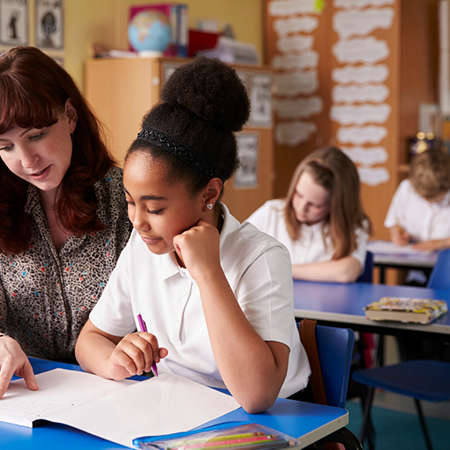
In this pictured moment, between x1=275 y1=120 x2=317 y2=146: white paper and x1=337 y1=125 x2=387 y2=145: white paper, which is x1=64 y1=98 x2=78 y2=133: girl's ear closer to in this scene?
x1=337 y1=125 x2=387 y2=145: white paper

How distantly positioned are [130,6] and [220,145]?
151 inches

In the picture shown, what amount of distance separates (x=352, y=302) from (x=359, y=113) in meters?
3.37

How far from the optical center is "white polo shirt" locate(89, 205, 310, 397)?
1286mm

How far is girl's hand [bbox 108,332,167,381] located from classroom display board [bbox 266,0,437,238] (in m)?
4.41

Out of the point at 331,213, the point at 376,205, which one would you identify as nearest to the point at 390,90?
the point at 376,205

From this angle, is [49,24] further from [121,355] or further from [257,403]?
[257,403]

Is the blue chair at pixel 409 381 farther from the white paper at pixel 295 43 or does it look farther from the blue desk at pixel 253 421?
the white paper at pixel 295 43

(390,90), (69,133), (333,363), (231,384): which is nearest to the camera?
(231,384)

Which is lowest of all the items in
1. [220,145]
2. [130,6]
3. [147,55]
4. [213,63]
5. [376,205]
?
[376,205]

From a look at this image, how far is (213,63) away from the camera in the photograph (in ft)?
4.42

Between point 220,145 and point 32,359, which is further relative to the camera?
point 32,359

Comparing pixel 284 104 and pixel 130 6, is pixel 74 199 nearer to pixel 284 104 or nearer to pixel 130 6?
pixel 130 6

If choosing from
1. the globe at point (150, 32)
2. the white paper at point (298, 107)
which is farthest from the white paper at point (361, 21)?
the globe at point (150, 32)

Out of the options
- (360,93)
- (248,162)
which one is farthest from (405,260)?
(360,93)
